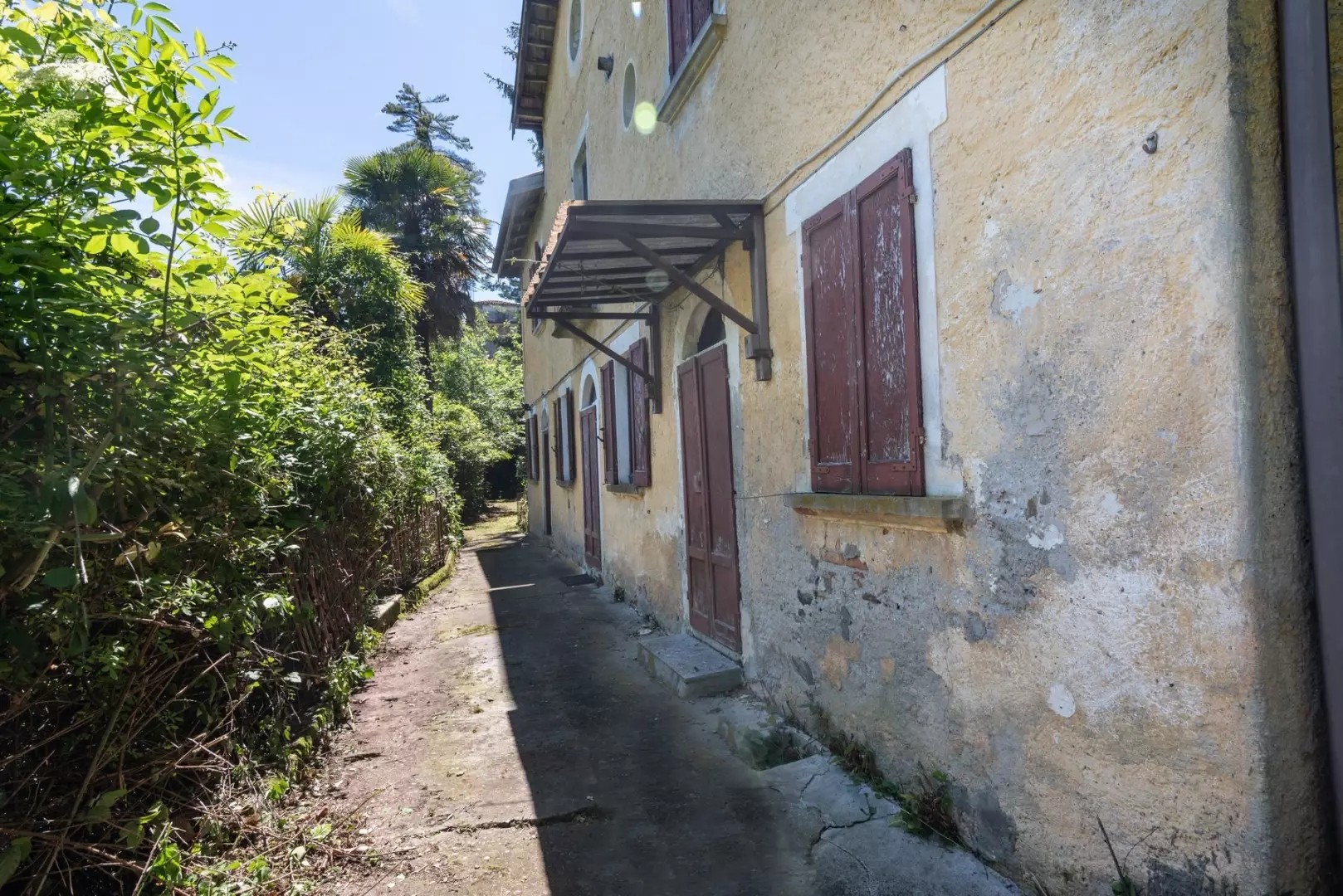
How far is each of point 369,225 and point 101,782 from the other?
19.1 meters

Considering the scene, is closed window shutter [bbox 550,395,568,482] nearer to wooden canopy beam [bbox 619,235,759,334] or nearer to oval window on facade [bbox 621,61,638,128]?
oval window on facade [bbox 621,61,638,128]

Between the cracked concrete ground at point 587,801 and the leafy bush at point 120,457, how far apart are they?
87 cm

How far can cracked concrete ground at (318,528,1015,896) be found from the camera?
3090 millimetres

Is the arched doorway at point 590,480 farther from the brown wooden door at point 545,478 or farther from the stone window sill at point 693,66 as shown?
the stone window sill at point 693,66

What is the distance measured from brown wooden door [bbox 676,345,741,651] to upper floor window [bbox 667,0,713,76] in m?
2.24

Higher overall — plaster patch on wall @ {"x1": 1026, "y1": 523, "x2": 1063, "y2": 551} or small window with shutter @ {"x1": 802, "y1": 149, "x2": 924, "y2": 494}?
small window with shutter @ {"x1": 802, "y1": 149, "x2": 924, "y2": 494}

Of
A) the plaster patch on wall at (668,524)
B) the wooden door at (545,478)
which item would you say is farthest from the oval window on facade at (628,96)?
the wooden door at (545,478)

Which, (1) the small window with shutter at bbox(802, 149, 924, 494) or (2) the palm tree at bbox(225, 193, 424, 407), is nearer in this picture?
(1) the small window with shutter at bbox(802, 149, 924, 494)

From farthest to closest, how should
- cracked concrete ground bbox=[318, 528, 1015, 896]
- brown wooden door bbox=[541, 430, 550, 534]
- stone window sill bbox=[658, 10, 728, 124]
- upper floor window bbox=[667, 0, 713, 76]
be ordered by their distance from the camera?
brown wooden door bbox=[541, 430, 550, 534] < upper floor window bbox=[667, 0, 713, 76] < stone window sill bbox=[658, 10, 728, 124] < cracked concrete ground bbox=[318, 528, 1015, 896]

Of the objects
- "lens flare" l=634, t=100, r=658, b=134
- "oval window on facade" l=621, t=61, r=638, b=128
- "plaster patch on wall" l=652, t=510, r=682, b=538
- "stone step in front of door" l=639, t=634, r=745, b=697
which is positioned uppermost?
"oval window on facade" l=621, t=61, r=638, b=128

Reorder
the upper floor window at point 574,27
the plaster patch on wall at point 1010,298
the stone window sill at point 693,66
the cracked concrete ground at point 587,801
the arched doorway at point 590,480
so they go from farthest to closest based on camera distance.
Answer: the upper floor window at point 574,27
the arched doorway at point 590,480
the stone window sill at point 693,66
the cracked concrete ground at point 587,801
the plaster patch on wall at point 1010,298

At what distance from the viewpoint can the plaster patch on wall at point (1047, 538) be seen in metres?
2.51

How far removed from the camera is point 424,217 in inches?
781

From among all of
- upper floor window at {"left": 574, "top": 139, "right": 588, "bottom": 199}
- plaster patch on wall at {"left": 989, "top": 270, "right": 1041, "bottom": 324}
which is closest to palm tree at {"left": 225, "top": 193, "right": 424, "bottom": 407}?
upper floor window at {"left": 574, "top": 139, "right": 588, "bottom": 199}
